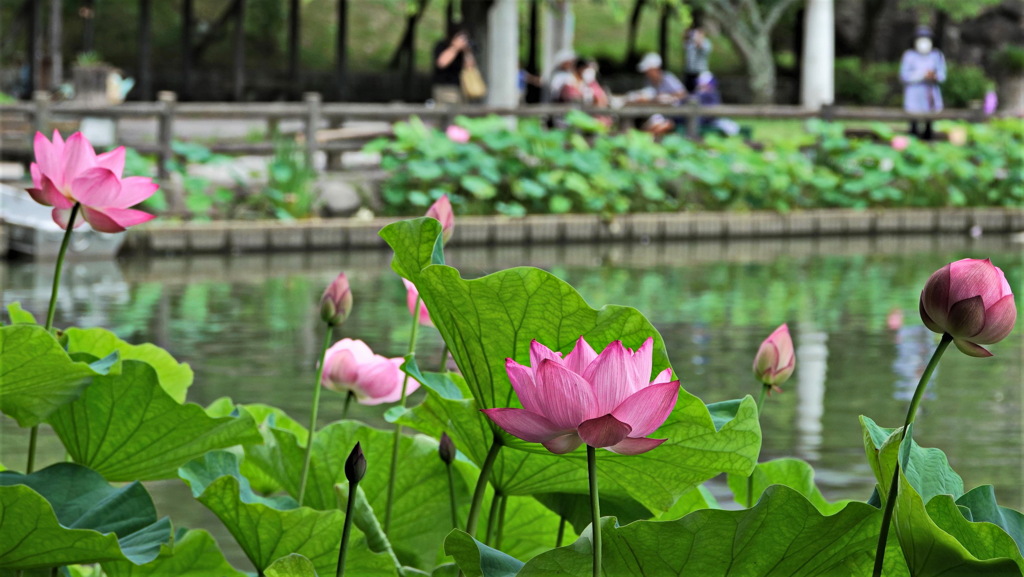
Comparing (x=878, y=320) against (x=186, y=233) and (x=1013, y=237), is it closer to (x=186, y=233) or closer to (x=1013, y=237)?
(x=186, y=233)

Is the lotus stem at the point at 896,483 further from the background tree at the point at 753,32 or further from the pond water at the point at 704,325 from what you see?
the background tree at the point at 753,32

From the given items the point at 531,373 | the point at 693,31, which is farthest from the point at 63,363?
the point at 693,31

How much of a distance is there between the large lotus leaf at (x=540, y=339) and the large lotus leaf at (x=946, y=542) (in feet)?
0.64

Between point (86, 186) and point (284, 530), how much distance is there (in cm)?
39

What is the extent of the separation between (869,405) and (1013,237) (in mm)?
8994

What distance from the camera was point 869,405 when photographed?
5.61 m

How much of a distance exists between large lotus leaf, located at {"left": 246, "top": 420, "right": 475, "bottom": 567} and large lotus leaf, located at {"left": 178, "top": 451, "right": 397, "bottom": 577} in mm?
224

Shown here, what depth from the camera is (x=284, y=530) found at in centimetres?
142

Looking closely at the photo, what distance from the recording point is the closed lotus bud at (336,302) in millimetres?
1521

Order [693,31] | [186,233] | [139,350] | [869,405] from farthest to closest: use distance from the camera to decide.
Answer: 1. [693,31]
2. [186,233]
3. [869,405]
4. [139,350]

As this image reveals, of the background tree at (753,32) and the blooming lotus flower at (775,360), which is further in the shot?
the background tree at (753,32)

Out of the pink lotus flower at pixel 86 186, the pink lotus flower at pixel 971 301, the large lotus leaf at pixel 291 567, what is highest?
the pink lotus flower at pixel 86 186

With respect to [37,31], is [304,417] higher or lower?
lower

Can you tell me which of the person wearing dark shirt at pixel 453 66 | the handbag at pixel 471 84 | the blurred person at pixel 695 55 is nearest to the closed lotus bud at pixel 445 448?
the person wearing dark shirt at pixel 453 66
